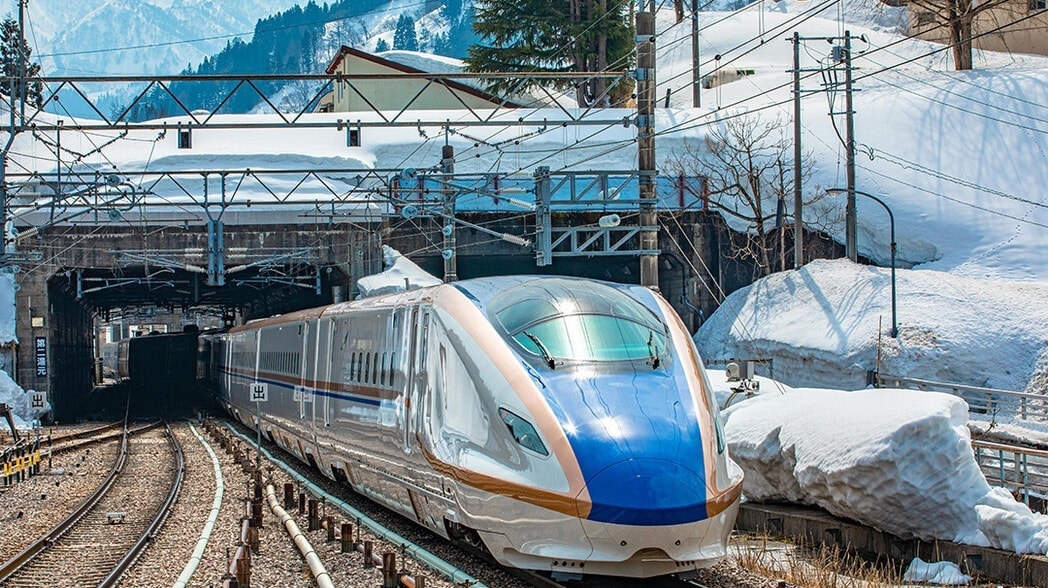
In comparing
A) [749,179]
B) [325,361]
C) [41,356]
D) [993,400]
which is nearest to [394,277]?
[41,356]

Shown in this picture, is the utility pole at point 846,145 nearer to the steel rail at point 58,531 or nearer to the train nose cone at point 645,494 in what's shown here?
the steel rail at point 58,531

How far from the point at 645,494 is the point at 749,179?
3397cm

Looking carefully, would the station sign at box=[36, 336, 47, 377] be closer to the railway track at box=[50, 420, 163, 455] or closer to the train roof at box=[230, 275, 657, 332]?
the railway track at box=[50, 420, 163, 455]

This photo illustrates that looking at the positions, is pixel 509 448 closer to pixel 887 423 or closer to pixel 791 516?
pixel 887 423

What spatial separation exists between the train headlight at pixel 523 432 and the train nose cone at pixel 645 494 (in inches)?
23.8

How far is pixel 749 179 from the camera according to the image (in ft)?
136

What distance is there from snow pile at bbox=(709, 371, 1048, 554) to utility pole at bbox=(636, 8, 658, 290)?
255 inches

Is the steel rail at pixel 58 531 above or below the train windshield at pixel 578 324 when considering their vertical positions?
below

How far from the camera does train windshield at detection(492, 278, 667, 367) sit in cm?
1018

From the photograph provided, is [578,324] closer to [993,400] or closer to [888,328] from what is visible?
[993,400]

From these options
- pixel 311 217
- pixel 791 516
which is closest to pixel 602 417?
pixel 791 516

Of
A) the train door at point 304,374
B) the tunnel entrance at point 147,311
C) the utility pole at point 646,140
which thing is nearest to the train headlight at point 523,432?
the train door at point 304,374

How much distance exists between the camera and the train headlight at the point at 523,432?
9227 mm

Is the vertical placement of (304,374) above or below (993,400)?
above
